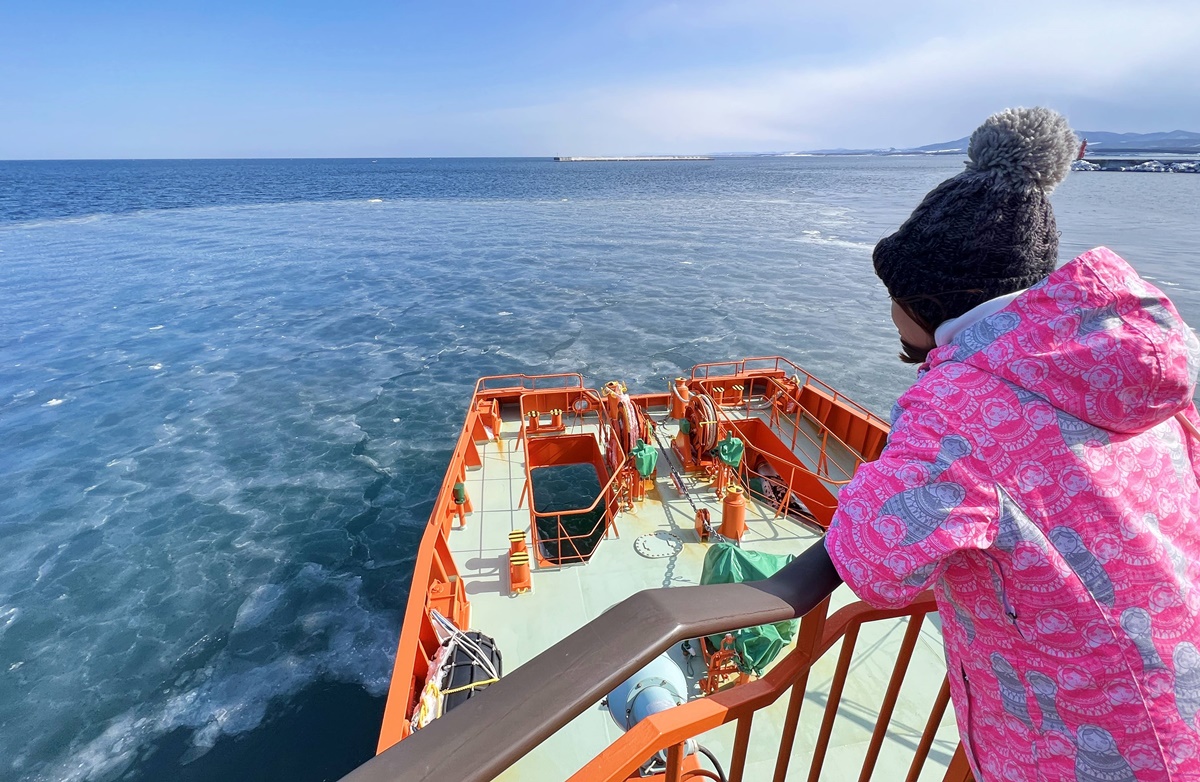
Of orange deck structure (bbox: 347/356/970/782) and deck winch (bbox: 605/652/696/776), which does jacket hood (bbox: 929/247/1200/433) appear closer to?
orange deck structure (bbox: 347/356/970/782)

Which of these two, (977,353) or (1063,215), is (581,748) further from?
(1063,215)

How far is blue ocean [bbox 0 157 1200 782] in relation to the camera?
31.3 feet

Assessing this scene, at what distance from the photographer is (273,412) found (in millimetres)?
18469

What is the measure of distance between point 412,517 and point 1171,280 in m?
36.3

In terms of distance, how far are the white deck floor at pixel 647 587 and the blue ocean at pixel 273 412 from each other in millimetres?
3012

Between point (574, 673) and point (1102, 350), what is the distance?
1.17 metres

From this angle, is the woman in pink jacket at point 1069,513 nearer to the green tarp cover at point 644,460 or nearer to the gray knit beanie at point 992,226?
the gray knit beanie at point 992,226

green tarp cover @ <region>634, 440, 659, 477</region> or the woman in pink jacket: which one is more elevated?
the woman in pink jacket

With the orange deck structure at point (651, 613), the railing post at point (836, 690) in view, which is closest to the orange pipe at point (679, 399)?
the orange deck structure at point (651, 613)

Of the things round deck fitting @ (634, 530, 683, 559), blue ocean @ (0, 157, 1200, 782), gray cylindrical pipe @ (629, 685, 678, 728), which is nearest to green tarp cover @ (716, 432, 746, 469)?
round deck fitting @ (634, 530, 683, 559)

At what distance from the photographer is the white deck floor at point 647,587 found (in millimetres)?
6055

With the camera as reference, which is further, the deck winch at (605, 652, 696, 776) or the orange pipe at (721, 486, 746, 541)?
the orange pipe at (721, 486, 746, 541)

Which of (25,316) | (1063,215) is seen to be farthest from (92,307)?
(1063,215)

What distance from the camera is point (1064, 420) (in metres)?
1.10
